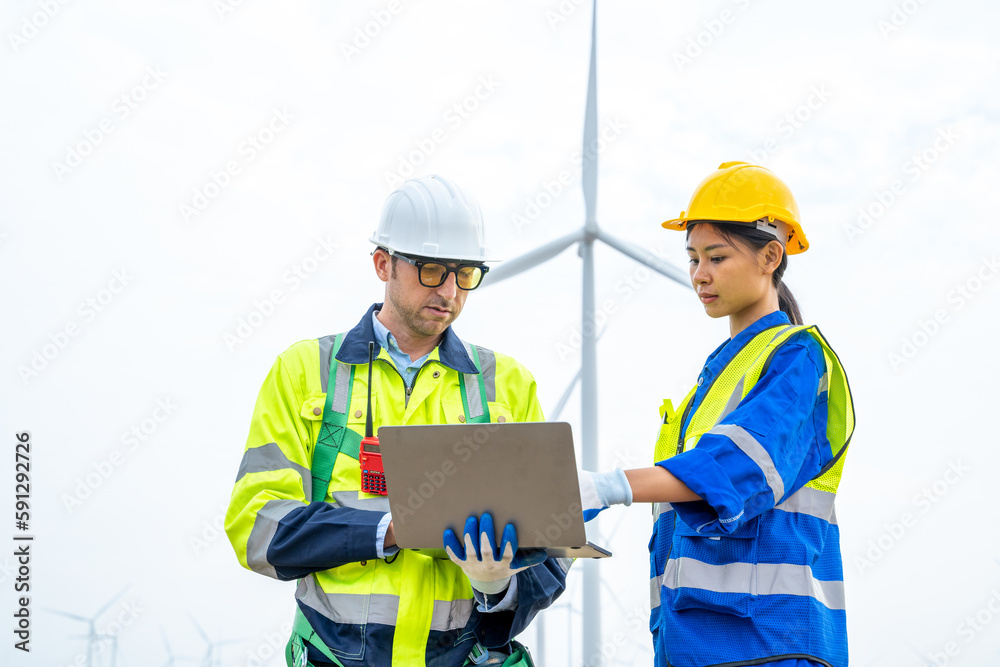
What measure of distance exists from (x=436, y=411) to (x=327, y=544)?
40.7 inches

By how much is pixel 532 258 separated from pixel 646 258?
2247mm

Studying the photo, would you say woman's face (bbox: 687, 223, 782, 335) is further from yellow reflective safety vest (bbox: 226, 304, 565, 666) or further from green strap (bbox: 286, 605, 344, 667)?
green strap (bbox: 286, 605, 344, 667)

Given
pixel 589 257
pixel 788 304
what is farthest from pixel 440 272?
pixel 589 257

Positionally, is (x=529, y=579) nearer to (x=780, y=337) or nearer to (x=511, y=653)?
(x=511, y=653)

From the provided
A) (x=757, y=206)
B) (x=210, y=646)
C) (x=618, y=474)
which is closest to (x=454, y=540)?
(x=618, y=474)

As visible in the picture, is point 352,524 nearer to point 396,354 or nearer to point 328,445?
point 328,445

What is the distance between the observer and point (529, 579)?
15.6 feet

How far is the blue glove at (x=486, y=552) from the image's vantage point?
13.1 feet

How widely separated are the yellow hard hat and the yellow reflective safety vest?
1.67 metres

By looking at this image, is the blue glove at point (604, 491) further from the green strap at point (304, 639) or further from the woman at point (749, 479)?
the green strap at point (304, 639)

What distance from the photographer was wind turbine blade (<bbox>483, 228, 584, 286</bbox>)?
55.1 feet

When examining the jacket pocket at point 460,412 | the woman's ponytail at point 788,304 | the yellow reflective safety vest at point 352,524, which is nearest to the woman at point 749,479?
the woman's ponytail at point 788,304

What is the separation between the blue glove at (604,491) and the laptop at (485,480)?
197 mm

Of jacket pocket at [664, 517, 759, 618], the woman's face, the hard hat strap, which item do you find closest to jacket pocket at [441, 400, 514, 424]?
jacket pocket at [664, 517, 759, 618]
